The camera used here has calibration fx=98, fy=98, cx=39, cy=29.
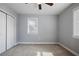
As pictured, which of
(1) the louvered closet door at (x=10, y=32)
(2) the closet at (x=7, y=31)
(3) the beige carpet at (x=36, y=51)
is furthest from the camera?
(1) the louvered closet door at (x=10, y=32)

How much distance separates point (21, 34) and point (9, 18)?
121 centimetres

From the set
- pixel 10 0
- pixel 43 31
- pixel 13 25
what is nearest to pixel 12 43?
pixel 13 25

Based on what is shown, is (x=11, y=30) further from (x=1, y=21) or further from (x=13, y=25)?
(x=1, y=21)

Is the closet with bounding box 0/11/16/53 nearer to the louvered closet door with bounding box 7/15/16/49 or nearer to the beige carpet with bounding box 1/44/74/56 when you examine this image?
the louvered closet door with bounding box 7/15/16/49

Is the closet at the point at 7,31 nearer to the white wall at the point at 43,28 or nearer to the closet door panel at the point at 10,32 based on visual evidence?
the closet door panel at the point at 10,32

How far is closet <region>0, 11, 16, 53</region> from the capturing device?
320 centimetres

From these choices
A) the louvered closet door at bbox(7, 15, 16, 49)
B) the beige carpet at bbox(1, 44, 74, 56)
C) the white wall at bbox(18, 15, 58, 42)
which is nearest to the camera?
the beige carpet at bbox(1, 44, 74, 56)

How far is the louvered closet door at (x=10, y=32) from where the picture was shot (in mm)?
3602

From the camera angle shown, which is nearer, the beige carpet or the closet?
the beige carpet

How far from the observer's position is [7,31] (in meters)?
3.65

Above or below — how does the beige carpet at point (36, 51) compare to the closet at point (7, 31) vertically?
below

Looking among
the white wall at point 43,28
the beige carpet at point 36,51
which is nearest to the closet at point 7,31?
the beige carpet at point 36,51

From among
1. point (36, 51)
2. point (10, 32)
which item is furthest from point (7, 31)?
point (36, 51)

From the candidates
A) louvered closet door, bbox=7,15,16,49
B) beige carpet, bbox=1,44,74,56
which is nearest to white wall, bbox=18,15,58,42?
louvered closet door, bbox=7,15,16,49
